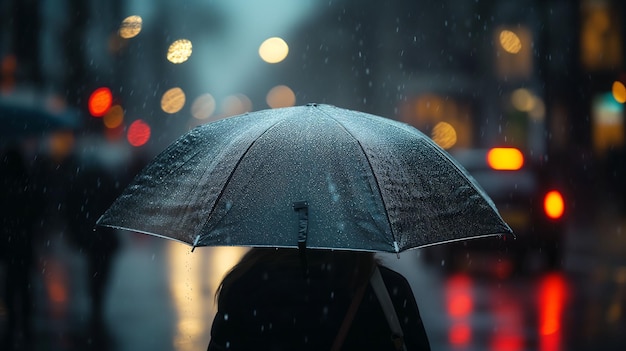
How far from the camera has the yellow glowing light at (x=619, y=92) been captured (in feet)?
112

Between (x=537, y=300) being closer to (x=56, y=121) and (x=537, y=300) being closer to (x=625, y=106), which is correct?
(x=56, y=121)

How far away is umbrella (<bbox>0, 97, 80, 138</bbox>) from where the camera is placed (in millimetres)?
13344

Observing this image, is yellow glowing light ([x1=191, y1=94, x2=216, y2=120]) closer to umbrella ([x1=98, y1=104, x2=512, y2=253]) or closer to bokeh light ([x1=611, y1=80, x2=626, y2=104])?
bokeh light ([x1=611, y1=80, x2=626, y2=104])

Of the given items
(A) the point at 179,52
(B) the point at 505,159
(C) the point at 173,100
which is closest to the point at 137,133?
(B) the point at 505,159

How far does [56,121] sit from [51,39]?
17465 millimetres

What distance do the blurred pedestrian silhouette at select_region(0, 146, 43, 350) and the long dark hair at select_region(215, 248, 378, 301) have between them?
6.74 metres

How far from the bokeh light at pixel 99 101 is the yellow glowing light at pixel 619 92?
76.7 feet

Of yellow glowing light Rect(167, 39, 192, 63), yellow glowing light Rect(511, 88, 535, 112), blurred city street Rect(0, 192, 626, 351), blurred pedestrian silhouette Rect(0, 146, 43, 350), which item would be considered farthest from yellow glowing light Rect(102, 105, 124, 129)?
yellow glowing light Rect(511, 88, 535, 112)

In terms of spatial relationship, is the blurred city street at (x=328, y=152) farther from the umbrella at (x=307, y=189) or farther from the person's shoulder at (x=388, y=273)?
the person's shoulder at (x=388, y=273)

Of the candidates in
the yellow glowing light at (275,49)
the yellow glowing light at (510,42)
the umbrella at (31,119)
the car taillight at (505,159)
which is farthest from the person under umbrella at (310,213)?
the yellow glowing light at (510,42)

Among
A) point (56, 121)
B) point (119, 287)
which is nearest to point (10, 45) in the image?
point (56, 121)

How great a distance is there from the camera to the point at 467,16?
41.9 meters

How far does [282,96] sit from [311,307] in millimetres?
58055

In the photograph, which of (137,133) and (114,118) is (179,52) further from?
(137,133)
